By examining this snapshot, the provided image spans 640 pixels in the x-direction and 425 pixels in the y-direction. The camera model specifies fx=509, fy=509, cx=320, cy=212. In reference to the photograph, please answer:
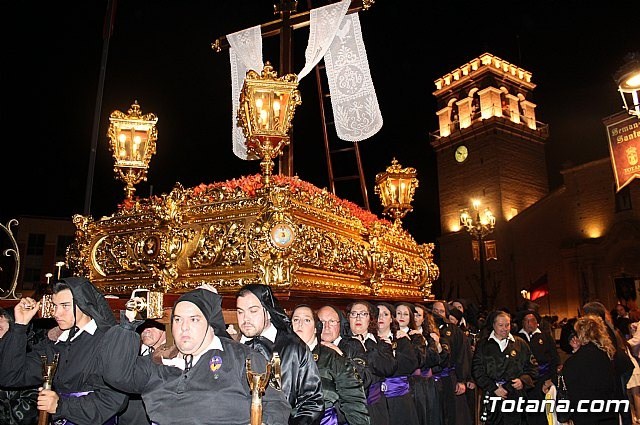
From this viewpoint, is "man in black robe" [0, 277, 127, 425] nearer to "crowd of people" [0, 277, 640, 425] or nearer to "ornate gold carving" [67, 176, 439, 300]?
"crowd of people" [0, 277, 640, 425]

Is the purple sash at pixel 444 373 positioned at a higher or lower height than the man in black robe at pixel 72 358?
lower

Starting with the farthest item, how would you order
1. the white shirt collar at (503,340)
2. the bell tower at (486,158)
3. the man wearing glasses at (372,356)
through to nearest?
the bell tower at (486,158)
the white shirt collar at (503,340)
the man wearing glasses at (372,356)

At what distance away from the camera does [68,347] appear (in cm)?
376

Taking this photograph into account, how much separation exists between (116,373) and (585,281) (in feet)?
102

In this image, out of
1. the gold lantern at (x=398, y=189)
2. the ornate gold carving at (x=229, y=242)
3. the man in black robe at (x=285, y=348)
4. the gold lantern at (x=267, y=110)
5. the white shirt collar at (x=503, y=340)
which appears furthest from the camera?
the gold lantern at (x=398, y=189)

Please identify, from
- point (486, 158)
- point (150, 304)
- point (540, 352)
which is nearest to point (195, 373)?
point (150, 304)

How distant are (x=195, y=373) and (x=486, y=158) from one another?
38.5m

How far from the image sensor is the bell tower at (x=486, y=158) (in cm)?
3738

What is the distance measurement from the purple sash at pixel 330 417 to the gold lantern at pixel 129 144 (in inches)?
249

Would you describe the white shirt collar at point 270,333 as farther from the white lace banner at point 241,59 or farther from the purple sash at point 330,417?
the white lace banner at point 241,59

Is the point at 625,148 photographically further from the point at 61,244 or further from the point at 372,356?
the point at 61,244

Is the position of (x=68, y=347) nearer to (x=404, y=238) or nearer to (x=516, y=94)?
(x=404, y=238)

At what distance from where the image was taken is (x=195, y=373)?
3.02 m
